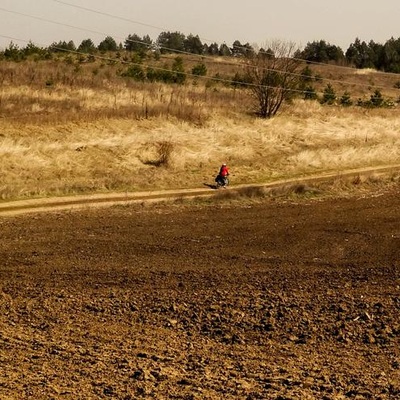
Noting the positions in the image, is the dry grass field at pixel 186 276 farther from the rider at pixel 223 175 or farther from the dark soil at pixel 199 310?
the rider at pixel 223 175

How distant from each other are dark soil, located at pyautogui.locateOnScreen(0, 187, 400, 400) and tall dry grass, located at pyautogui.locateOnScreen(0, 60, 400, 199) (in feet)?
27.3

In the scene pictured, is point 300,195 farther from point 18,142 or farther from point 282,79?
point 282,79

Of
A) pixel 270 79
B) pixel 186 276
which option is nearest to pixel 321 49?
pixel 270 79

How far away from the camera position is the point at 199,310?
10297mm

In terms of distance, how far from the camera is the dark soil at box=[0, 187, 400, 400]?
7.55 m

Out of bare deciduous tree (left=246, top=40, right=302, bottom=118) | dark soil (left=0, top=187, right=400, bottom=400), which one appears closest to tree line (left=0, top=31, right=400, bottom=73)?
bare deciduous tree (left=246, top=40, right=302, bottom=118)

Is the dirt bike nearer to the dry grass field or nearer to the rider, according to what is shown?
the rider

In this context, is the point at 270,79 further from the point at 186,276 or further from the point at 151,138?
the point at 186,276

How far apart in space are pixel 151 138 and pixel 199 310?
22.4 metres

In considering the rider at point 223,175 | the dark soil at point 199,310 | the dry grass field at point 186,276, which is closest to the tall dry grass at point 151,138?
the dry grass field at point 186,276

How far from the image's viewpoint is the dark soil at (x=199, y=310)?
297 inches

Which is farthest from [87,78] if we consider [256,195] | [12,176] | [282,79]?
[256,195]

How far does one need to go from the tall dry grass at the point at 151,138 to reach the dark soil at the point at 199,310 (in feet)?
27.3

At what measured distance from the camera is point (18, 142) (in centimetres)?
2797
